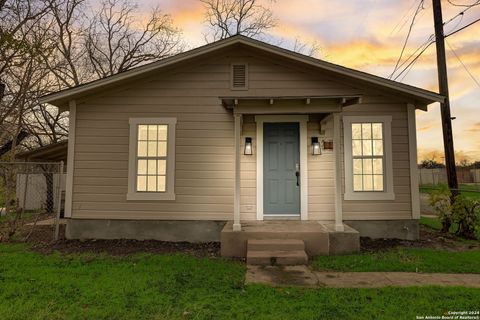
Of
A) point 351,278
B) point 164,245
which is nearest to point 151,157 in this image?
point 164,245

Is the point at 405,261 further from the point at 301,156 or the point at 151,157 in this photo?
the point at 151,157

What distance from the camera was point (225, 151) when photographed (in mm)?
6926

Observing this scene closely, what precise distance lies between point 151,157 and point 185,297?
3.96 m

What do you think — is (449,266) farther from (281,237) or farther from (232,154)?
(232,154)

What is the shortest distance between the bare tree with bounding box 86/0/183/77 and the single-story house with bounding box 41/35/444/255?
14.0m

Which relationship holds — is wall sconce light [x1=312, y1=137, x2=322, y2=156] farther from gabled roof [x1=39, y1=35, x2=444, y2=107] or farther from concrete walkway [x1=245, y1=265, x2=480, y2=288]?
concrete walkway [x1=245, y1=265, x2=480, y2=288]

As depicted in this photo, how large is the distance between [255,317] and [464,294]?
2550 mm

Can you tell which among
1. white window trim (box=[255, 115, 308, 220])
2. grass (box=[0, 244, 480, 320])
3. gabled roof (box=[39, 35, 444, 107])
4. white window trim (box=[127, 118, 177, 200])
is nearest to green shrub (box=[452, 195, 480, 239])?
gabled roof (box=[39, 35, 444, 107])

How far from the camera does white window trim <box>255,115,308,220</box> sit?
6.90m

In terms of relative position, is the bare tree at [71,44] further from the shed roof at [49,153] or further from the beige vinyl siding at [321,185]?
the beige vinyl siding at [321,185]

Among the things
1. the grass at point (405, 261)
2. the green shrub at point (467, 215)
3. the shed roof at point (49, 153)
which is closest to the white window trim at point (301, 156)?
the grass at point (405, 261)

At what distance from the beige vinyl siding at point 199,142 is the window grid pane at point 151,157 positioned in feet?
0.95

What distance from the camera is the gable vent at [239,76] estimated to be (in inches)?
279

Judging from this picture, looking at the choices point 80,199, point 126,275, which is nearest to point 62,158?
point 80,199
